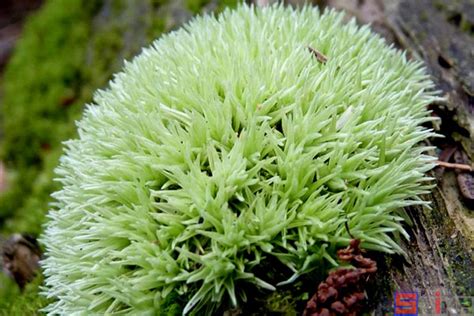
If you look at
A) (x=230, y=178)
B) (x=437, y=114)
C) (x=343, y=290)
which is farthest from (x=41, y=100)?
(x=343, y=290)

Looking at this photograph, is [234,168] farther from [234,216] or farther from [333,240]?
[333,240]

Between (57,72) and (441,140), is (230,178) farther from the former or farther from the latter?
(57,72)

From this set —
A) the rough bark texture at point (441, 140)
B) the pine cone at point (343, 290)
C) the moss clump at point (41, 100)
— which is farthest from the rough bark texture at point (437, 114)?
the moss clump at point (41, 100)

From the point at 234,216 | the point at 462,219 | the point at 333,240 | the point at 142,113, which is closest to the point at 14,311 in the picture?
the point at 142,113

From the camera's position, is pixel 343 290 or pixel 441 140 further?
pixel 441 140

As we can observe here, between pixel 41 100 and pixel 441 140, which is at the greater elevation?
pixel 41 100

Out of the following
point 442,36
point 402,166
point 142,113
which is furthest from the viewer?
point 442,36
